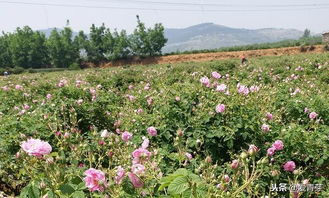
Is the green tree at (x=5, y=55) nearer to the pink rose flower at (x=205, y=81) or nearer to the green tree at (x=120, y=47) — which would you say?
the green tree at (x=120, y=47)

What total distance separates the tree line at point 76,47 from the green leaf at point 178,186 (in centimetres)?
5180

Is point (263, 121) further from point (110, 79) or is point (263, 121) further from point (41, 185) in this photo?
point (110, 79)

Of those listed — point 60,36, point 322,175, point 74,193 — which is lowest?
point 322,175

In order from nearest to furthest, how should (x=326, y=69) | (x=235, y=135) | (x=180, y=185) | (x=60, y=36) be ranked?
(x=180, y=185)
(x=235, y=135)
(x=326, y=69)
(x=60, y=36)

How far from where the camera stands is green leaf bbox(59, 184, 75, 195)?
1406mm

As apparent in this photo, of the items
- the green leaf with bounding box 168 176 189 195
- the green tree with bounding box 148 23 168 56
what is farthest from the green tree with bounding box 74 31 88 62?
the green leaf with bounding box 168 176 189 195

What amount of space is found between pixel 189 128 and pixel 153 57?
4720 centimetres

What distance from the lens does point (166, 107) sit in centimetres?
361

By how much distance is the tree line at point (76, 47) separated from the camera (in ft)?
179

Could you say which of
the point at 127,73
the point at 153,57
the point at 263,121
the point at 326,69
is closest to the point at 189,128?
the point at 263,121

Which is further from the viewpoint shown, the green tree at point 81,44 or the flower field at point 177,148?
the green tree at point 81,44

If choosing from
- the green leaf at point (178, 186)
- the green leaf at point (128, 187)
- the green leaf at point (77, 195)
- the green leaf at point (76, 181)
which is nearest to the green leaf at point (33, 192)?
the green leaf at point (77, 195)

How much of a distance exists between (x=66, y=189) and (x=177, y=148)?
104cm

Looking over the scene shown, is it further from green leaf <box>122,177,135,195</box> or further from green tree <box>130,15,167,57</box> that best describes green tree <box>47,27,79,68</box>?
green leaf <box>122,177,135,195</box>
